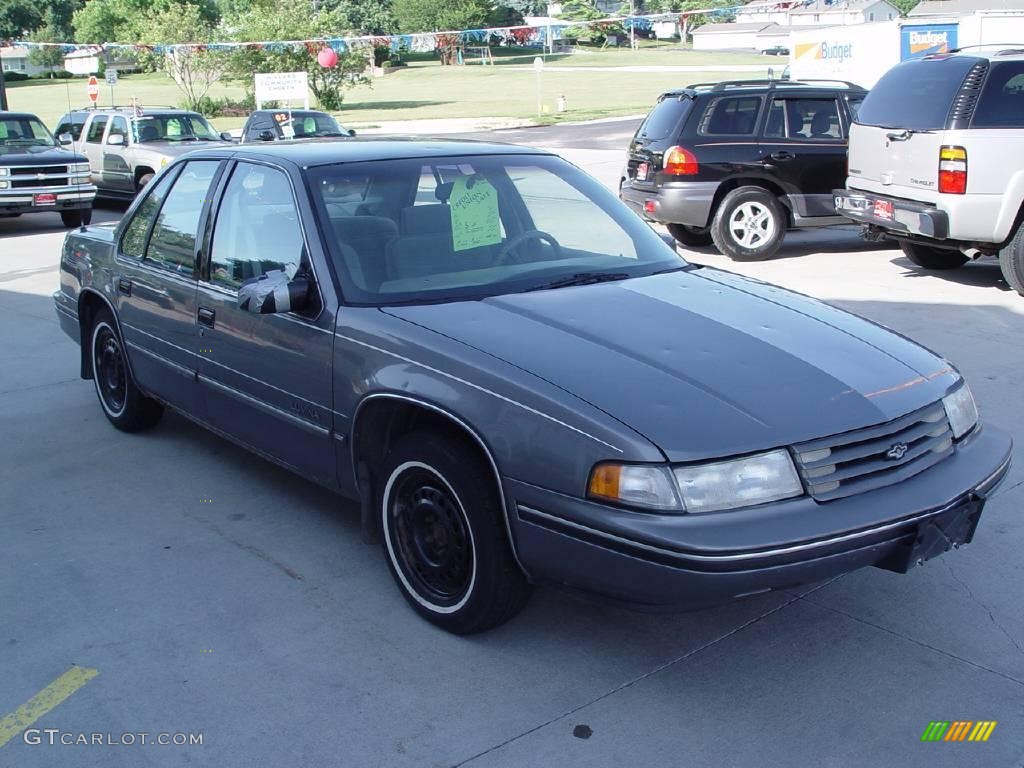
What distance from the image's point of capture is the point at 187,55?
48438mm

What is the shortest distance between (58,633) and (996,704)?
10.3ft

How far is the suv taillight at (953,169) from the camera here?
895 cm

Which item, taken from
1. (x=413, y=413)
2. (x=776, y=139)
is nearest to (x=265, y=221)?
(x=413, y=413)

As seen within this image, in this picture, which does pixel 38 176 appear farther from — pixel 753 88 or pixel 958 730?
pixel 958 730

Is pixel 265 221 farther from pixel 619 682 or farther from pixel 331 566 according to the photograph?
pixel 619 682

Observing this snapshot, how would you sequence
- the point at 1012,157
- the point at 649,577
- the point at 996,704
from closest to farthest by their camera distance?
the point at 649,577 → the point at 996,704 → the point at 1012,157

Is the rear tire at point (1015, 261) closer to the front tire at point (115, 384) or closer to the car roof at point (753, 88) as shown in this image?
the car roof at point (753, 88)

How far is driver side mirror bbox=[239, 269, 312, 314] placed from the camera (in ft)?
13.8

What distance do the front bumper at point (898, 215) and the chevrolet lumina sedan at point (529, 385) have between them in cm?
483

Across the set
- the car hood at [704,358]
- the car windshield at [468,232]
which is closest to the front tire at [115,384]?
the car windshield at [468,232]

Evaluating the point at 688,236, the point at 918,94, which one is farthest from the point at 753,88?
the point at 918,94

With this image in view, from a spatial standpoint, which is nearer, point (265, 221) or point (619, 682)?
point (619, 682)

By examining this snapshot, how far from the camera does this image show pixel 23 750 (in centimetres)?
330

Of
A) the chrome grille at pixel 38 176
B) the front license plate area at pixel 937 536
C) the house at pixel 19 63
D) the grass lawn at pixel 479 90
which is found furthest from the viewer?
the house at pixel 19 63
